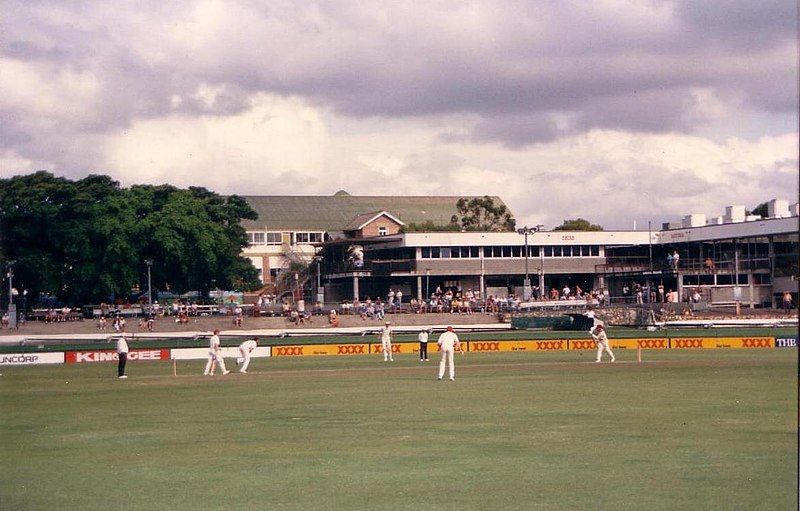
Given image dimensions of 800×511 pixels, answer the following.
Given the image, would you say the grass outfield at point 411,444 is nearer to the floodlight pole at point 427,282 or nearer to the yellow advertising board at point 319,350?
the yellow advertising board at point 319,350

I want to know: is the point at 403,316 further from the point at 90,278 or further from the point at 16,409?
the point at 16,409

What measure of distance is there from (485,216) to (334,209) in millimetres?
21873

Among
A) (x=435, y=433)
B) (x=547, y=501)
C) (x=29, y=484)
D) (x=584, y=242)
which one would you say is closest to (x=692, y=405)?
(x=435, y=433)

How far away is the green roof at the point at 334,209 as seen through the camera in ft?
448

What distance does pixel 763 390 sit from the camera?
31922 mm

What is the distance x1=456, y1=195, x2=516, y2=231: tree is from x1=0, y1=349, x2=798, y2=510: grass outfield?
87449 millimetres

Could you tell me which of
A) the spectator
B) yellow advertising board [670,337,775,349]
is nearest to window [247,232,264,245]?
the spectator

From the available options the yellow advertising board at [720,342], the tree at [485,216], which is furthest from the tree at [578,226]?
the yellow advertising board at [720,342]

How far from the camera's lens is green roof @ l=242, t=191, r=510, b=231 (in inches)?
5379

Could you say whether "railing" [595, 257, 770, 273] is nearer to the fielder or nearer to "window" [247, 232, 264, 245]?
the fielder

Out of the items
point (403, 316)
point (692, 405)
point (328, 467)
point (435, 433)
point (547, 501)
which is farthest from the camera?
point (403, 316)

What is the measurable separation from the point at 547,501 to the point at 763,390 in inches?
730

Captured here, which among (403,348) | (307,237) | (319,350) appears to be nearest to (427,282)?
(307,237)

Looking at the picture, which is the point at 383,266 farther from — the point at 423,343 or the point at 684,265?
the point at 423,343
